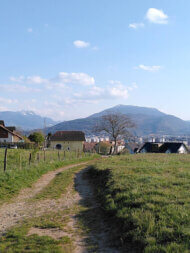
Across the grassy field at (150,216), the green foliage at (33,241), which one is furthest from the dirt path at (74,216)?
the grassy field at (150,216)

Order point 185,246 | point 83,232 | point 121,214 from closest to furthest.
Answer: point 185,246 → point 83,232 → point 121,214

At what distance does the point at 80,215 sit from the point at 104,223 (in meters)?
1.33

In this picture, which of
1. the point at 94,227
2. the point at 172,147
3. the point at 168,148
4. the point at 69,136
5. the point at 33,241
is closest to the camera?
the point at 33,241

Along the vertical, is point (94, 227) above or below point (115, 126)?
below

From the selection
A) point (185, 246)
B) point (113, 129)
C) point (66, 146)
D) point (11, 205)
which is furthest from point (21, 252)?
point (66, 146)

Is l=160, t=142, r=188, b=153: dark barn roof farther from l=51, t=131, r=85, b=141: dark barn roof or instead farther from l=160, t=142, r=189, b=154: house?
l=51, t=131, r=85, b=141: dark barn roof

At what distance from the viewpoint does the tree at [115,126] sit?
6588cm

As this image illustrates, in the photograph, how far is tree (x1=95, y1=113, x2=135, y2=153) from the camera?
65875 mm

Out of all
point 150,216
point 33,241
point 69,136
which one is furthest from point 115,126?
point 33,241

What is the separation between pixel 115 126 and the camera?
6650 centimetres

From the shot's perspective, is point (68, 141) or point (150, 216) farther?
point (68, 141)

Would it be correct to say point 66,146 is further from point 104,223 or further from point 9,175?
point 104,223

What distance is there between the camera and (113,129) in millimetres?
66875

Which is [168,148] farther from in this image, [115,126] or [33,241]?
[33,241]
